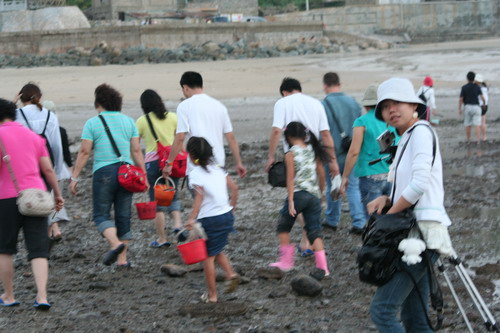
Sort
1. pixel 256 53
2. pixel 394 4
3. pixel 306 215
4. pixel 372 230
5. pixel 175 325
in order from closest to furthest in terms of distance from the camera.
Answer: pixel 372 230, pixel 175 325, pixel 306 215, pixel 256 53, pixel 394 4

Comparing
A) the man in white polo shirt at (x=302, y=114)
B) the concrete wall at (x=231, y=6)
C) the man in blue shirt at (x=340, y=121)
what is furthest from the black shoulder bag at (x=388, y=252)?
the concrete wall at (x=231, y=6)

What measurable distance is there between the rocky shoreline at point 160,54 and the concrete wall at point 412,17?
1312cm

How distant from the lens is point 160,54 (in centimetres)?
4450

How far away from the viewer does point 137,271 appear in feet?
24.9

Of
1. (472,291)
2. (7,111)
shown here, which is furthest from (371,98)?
(472,291)

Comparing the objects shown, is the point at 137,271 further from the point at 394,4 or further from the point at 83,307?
the point at 394,4

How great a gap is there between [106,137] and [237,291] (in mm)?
1878

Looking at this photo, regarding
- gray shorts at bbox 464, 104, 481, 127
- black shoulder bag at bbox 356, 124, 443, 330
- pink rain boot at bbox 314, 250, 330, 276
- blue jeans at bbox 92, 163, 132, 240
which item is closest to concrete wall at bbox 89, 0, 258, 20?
gray shorts at bbox 464, 104, 481, 127

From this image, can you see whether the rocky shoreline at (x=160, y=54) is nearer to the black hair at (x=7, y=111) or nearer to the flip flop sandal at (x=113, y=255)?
the flip flop sandal at (x=113, y=255)

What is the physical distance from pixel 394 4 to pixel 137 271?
6019cm

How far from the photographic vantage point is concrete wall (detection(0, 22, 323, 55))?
48219 mm

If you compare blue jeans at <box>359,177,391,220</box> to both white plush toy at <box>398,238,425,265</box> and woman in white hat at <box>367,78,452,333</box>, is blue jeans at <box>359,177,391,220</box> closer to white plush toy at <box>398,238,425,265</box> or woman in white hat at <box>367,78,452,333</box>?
woman in white hat at <box>367,78,452,333</box>

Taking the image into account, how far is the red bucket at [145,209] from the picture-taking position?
794cm

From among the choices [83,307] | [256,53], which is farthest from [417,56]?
[83,307]
